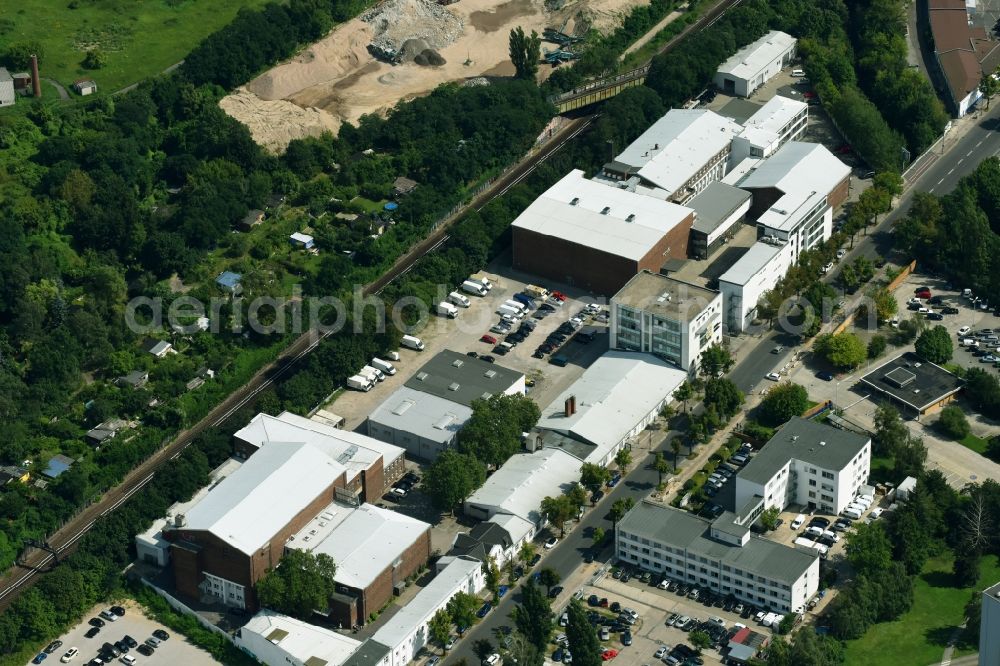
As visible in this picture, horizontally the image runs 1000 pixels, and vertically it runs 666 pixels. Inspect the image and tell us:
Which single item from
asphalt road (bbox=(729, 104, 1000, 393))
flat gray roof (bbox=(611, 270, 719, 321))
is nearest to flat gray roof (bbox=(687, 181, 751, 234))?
asphalt road (bbox=(729, 104, 1000, 393))

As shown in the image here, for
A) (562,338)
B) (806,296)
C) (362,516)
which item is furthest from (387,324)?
(806,296)

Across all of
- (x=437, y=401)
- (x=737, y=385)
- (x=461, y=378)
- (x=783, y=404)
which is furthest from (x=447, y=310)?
(x=783, y=404)

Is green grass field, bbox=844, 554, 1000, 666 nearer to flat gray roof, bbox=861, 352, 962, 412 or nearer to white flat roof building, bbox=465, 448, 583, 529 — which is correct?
flat gray roof, bbox=861, 352, 962, 412

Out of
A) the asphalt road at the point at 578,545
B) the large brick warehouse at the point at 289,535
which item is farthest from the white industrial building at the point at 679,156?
the large brick warehouse at the point at 289,535

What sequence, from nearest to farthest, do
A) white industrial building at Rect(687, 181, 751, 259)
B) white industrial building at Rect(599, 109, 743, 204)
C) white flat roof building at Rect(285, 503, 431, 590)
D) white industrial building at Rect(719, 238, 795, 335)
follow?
white flat roof building at Rect(285, 503, 431, 590) → white industrial building at Rect(719, 238, 795, 335) → white industrial building at Rect(687, 181, 751, 259) → white industrial building at Rect(599, 109, 743, 204)

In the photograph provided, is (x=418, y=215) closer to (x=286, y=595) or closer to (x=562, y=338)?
(x=562, y=338)
